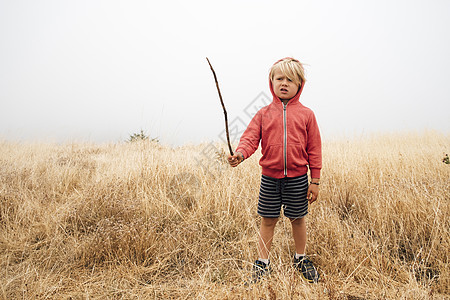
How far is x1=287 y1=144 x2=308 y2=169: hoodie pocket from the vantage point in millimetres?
1847

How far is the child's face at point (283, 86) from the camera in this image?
73.7 inches

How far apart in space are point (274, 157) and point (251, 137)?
0.76 feet

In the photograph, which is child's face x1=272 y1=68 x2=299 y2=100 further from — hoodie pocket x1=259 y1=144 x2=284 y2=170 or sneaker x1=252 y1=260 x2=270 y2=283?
sneaker x1=252 y1=260 x2=270 y2=283

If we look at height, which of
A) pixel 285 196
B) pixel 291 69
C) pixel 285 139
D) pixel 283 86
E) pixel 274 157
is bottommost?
pixel 285 196

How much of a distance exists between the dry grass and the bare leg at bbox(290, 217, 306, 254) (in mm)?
96

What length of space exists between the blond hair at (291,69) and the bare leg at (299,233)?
3.51ft

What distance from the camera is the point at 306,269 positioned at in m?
1.98

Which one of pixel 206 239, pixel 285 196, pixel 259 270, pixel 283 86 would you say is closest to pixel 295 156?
pixel 285 196

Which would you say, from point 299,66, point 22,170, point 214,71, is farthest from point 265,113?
point 22,170

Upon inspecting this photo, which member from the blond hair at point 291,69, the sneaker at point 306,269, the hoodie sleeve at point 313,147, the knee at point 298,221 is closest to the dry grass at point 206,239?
the sneaker at point 306,269

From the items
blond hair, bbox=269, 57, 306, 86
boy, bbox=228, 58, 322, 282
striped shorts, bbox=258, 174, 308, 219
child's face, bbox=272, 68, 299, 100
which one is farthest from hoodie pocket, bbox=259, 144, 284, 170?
blond hair, bbox=269, 57, 306, 86

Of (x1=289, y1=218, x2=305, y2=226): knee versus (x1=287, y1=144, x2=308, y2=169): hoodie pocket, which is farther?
(x1=289, y1=218, x2=305, y2=226): knee

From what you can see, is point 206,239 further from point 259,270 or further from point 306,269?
point 306,269

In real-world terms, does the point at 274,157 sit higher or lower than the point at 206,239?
higher
